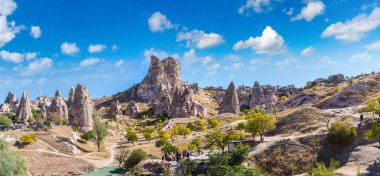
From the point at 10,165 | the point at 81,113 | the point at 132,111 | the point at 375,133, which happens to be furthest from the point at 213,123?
the point at 132,111

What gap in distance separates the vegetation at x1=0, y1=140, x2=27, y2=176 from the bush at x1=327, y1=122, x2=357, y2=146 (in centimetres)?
5307

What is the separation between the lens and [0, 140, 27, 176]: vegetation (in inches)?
2105

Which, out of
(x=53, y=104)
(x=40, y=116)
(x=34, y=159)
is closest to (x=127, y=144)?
(x=34, y=159)

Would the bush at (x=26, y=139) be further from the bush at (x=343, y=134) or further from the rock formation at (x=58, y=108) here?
the bush at (x=343, y=134)

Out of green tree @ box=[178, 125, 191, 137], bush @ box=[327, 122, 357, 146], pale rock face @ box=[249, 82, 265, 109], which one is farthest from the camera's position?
pale rock face @ box=[249, 82, 265, 109]

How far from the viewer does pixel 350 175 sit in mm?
48281

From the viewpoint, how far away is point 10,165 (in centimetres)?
5434

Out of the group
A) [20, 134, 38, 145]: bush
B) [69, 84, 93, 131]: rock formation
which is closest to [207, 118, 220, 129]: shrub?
[69, 84, 93, 131]: rock formation

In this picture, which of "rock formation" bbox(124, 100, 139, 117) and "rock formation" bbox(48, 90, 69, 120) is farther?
"rock formation" bbox(124, 100, 139, 117)

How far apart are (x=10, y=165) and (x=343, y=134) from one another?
179 feet

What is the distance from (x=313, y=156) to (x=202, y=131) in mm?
56166

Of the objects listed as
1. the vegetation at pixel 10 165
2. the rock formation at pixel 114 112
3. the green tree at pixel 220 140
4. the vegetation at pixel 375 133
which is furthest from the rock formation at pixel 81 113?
the vegetation at pixel 375 133

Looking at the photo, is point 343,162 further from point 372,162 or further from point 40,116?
point 40,116

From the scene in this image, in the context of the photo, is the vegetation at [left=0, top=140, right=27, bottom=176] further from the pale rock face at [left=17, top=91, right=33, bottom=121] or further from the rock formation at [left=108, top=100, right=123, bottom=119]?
the rock formation at [left=108, top=100, right=123, bottom=119]
